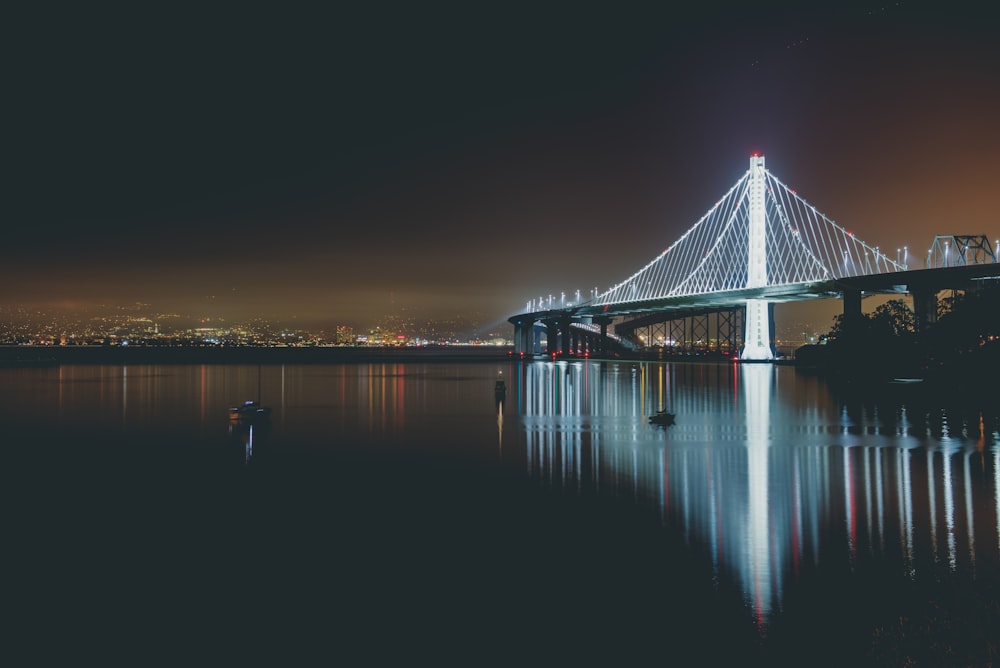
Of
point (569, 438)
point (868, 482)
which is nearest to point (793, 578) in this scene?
point (868, 482)

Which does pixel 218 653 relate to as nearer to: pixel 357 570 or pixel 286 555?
pixel 357 570

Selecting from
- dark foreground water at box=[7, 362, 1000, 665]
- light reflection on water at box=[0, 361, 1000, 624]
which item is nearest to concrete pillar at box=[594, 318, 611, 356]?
light reflection on water at box=[0, 361, 1000, 624]

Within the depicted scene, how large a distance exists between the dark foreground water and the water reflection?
0.09 m

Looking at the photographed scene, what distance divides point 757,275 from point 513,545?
6928 cm

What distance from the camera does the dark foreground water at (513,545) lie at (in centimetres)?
846

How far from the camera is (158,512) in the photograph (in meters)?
15.2

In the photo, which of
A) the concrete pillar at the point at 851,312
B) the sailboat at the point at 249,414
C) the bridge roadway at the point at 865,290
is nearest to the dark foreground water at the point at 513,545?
the sailboat at the point at 249,414

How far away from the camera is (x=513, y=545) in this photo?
40.2ft

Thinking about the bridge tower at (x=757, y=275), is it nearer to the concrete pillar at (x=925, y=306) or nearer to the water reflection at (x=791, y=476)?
the concrete pillar at (x=925, y=306)

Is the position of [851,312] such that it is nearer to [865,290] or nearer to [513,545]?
[865,290]

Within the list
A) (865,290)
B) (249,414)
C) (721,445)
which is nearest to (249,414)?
(249,414)

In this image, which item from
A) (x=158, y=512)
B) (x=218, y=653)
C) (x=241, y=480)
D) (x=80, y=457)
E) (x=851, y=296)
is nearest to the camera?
(x=218, y=653)

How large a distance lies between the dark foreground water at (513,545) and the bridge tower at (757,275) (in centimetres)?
4863

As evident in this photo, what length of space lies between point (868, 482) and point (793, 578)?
7.81m
